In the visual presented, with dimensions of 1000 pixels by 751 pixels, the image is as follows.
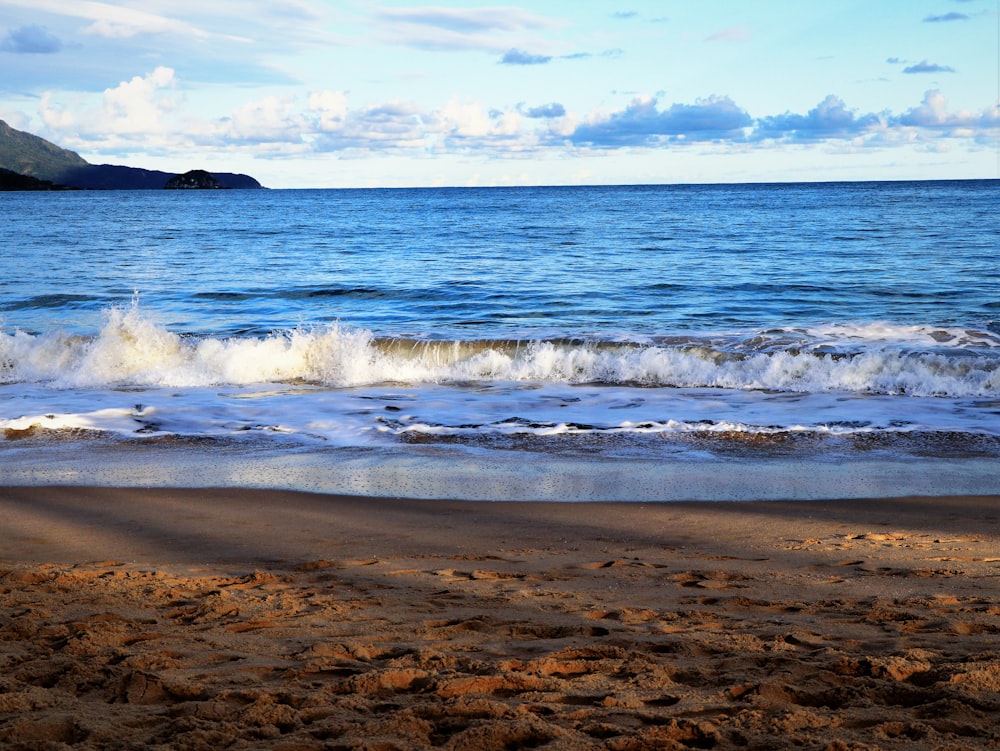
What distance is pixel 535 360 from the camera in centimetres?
1296

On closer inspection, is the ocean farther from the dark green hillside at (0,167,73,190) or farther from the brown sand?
the dark green hillside at (0,167,73,190)

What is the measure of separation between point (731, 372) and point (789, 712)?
31.5 feet

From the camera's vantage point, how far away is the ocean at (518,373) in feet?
23.6

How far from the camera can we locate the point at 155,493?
6.45 metres

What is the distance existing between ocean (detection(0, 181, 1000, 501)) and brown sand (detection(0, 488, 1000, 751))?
893 mm

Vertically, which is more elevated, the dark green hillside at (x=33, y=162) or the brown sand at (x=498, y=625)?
the dark green hillside at (x=33, y=162)

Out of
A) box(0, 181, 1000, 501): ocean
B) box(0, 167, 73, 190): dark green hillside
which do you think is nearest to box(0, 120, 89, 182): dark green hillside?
box(0, 167, 73, 190): dark green hillside

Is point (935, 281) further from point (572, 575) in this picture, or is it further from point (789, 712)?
point (789, 712)

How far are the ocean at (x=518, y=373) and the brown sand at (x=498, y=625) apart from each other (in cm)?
89

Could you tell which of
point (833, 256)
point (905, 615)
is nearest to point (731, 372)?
point (905, 615)

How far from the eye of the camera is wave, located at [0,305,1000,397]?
1157cm

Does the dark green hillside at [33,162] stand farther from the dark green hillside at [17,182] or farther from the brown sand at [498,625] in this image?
the brown sand at [498,625]

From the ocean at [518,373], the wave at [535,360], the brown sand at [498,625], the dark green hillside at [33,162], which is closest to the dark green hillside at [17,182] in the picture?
the dark green hillside at [33,162]

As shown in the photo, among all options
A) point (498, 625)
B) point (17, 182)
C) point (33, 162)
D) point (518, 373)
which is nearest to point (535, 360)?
point (518, 373)
